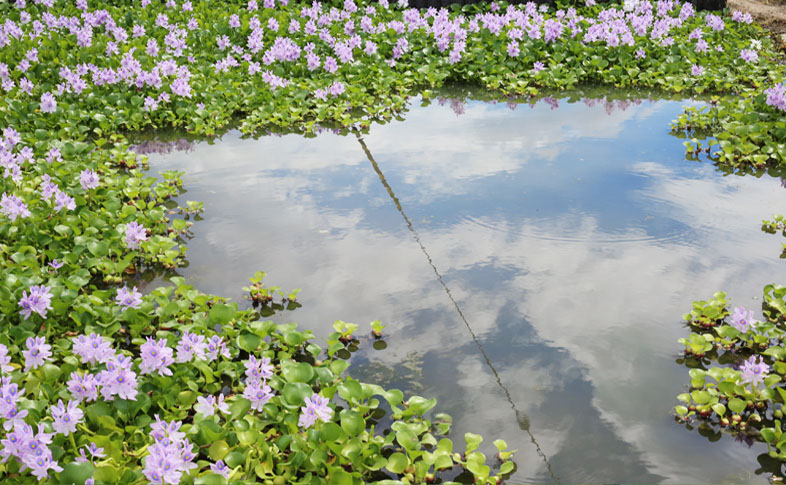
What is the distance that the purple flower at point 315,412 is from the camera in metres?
2.01

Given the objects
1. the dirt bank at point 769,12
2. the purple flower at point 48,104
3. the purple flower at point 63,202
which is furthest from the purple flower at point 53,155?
the dirt bank at point 769,12

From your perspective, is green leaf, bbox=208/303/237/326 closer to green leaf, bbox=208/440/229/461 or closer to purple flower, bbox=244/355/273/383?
purple flower, bbox=244/355/273/383

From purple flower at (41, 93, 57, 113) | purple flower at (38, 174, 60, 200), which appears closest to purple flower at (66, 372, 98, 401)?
purple flower at (38, 174, 60, 200)

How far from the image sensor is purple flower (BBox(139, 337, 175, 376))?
2.19 meters

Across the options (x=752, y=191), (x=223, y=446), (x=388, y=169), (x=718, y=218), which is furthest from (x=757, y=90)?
(x=223, y=446)

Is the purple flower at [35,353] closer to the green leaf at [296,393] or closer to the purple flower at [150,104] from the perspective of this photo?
the green leaf at [296,393]

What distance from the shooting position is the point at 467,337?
2639mm

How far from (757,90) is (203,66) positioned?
16.7ft

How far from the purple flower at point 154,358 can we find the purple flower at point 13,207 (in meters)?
1.58

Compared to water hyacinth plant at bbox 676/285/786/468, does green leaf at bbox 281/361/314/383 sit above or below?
above

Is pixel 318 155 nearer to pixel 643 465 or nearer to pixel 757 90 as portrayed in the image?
pixel 643 465

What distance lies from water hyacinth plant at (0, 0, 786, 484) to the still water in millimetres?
188

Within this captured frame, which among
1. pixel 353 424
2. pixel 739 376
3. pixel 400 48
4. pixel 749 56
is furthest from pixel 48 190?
pixel 749 56

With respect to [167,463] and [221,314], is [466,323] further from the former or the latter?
[167,463]
